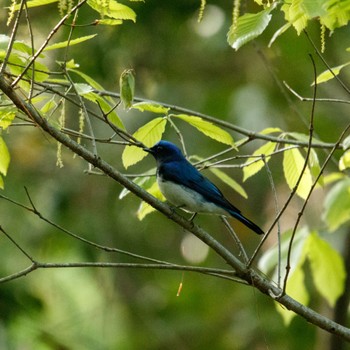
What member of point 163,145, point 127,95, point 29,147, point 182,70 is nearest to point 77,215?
point 29,147

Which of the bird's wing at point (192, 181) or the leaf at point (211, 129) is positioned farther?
the bird's wing at point (192, 181)

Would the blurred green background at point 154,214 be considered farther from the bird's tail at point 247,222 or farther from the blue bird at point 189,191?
the bird's tail at point 247,222

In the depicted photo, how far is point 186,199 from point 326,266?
3.40ft

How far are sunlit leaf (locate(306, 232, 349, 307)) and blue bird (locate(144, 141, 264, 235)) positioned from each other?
17.3 inches

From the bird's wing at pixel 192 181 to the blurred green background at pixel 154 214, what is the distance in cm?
210

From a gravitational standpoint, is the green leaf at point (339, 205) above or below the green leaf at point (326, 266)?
above

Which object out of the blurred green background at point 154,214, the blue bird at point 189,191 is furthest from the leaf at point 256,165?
the blurred green background at point 154,214

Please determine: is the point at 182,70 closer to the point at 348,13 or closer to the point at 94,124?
the point at 94,124

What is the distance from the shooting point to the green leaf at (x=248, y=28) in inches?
122

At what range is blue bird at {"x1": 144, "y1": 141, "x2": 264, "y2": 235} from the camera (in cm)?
501

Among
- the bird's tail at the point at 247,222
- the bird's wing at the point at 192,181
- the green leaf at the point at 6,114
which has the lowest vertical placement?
the green leaf at the point at 6,114

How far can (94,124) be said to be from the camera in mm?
8430

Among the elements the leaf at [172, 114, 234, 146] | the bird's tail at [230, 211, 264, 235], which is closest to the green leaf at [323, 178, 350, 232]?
the bird's tail at [230, 211, 264, 235]

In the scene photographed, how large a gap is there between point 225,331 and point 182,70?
3019mm
